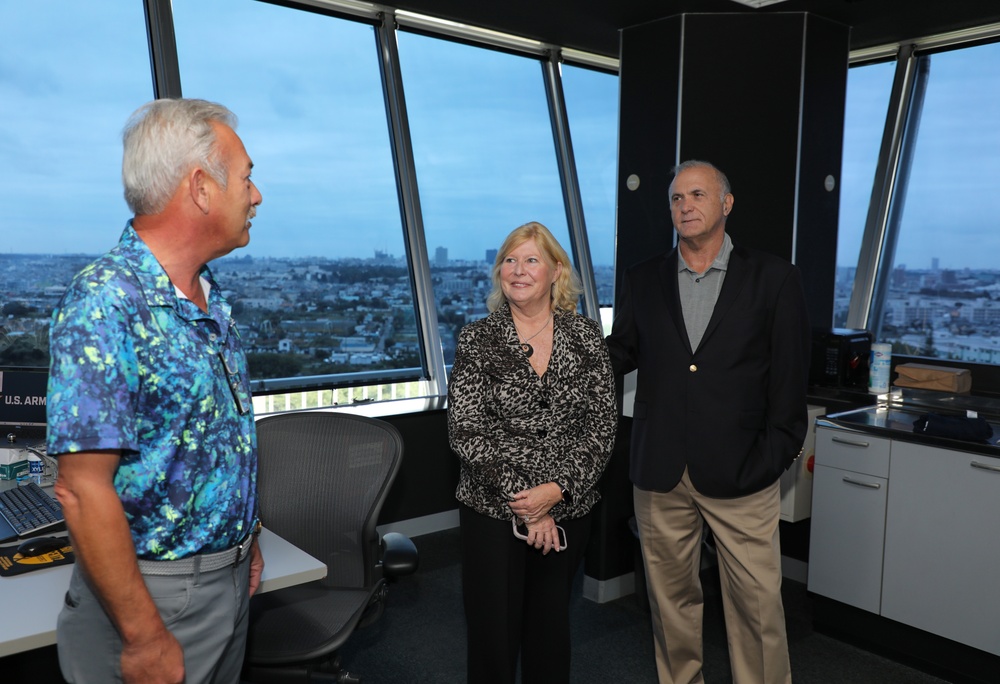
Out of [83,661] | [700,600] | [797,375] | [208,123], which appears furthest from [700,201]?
[83,661]

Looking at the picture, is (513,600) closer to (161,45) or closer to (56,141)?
(56,141)

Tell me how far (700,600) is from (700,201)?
4.71 ft

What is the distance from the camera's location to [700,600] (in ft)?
9.37

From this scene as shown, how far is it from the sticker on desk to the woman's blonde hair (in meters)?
1.37

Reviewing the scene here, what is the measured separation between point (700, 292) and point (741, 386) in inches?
14.3

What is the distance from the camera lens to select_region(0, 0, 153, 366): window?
12.0 ft

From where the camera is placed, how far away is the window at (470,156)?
5047 millimetres

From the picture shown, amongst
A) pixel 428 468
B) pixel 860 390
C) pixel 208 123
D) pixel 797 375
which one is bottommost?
A: pixel 428 468

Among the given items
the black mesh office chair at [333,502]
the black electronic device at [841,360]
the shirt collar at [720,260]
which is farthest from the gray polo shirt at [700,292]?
the black electronic device at [841,360]

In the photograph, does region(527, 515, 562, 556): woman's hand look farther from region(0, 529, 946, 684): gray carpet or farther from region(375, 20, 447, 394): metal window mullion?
region(375, 20, 447, 394): metal window mullion

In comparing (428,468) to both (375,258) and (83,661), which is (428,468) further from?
(83,661)

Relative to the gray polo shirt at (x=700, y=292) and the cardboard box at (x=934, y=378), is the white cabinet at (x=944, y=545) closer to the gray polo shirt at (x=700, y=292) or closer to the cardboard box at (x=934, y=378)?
the cardboard box at (x=934, y=378)

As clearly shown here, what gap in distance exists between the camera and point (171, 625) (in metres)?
1.42

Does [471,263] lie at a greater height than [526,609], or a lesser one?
greater
